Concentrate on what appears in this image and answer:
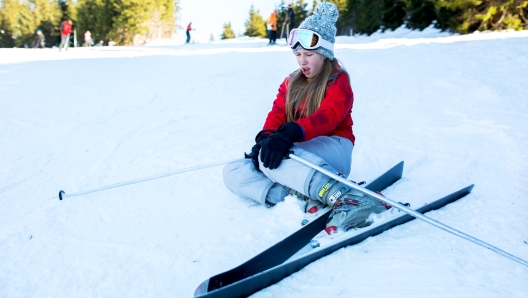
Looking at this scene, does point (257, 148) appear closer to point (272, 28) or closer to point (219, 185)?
point (219, 185)

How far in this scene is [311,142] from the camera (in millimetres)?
2531

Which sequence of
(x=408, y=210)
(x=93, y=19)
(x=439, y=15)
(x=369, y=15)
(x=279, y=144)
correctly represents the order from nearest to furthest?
1. (x=408, y=210)
2. (x=279, y=144)
3. (x=439, y=15)
4. (x=369, y=15)
5. (x=93, y=19)

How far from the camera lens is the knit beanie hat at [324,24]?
2588 mm

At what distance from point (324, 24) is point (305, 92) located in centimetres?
49

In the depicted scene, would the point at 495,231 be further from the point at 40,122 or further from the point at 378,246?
the point at 40,122

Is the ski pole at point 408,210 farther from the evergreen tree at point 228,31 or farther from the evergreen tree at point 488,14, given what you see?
the evergreen tree at point 228,31

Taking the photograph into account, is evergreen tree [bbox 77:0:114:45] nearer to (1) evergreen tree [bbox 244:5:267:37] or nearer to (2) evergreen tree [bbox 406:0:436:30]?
(1) evergreen tree [bbox 244:5:267:37]

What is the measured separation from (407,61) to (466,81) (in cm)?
215

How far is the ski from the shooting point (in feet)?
4.96

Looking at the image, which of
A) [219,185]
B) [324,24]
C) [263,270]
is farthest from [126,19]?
[263,270]

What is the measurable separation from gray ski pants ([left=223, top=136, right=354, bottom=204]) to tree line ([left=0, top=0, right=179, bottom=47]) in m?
36.6

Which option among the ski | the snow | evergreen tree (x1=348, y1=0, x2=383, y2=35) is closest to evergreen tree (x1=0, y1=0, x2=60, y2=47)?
evergreen tree (x1=348, y1=0, x2=383, y2=35)

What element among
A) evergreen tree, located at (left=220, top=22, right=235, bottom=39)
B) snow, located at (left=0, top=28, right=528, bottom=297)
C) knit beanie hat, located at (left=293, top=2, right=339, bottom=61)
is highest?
evergreen tree, located at (left=220, top=22, right=235, bottom=39)

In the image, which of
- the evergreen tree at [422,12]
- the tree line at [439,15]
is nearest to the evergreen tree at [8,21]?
the tree line at [439,15]
